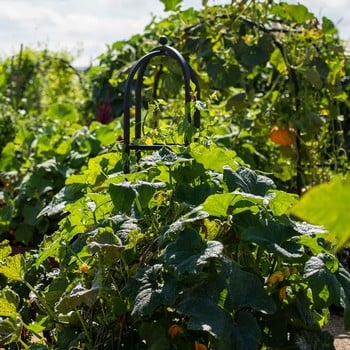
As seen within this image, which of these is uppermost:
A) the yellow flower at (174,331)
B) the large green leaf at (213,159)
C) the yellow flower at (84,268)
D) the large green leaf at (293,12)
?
the large green leaf at (293,12)

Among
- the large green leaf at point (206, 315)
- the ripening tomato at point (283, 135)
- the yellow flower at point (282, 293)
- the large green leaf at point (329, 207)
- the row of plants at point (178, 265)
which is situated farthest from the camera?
the ripening tomato at point (283, 135)

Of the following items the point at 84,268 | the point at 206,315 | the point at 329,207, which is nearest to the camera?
the point at 329,207

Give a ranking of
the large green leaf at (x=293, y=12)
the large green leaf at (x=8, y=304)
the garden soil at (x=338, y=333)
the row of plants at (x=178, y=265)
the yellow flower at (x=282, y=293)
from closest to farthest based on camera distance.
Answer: the row of plants at (x=178, y=265), the yellow flower at (x=282, y=293), the large green leaf at (x=8, y=304), the garden soil at (x=338, y=333), the large green leaf at (x=293, y=12)

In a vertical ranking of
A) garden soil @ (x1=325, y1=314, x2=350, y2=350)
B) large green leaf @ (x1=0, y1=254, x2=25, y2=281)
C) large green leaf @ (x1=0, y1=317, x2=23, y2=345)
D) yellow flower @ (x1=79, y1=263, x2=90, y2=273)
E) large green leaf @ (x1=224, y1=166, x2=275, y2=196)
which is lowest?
garden soil @ (x1=325, y1=314, x2=350, y2=350)

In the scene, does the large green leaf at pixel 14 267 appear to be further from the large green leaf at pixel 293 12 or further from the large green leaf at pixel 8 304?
the large green leaf at pixel 293 12

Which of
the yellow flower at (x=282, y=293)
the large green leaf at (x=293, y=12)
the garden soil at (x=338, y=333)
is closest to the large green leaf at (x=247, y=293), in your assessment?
the yellow flower at (x=282, y=293)

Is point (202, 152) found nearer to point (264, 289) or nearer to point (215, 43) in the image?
point (264, 289)

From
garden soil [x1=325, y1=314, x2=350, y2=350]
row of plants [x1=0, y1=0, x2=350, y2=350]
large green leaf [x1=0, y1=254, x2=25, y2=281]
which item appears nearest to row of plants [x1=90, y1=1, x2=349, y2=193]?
garden soil [x1=325, y1=314, x2=350, y2=350]

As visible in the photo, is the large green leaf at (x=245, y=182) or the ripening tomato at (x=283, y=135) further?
the ripening tomato at (x=283, y=135)

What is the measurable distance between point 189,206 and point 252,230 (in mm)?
163

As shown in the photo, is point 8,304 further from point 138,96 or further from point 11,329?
point 138,96

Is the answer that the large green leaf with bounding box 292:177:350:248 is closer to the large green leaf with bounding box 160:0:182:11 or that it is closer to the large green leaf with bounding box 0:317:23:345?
the large green leaf with bounding box 0:317:23:345

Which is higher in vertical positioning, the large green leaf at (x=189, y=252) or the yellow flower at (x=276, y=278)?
the large green leaf at (x=189, y=252)

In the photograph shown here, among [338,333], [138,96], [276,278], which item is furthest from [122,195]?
[338,333]
